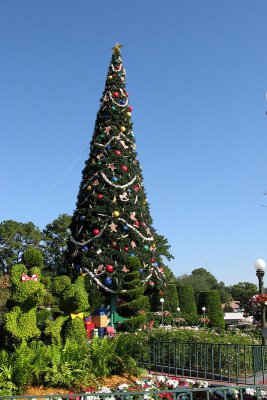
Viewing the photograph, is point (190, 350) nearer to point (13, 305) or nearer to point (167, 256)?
point (13, 305)

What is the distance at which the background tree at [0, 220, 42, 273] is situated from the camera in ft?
183

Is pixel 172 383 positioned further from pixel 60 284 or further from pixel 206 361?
pixel 60 284

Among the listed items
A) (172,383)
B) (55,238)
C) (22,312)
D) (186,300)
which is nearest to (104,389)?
(172,383)

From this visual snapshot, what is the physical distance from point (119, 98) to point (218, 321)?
1823 cm

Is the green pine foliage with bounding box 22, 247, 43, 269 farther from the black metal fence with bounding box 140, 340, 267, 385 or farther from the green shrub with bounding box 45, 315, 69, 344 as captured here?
the black metal fence with bounding box 140, 340, 267, 385

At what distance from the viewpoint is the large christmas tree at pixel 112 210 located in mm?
19297

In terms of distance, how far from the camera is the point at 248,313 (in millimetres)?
13586

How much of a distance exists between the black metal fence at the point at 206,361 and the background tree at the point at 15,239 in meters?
45.7

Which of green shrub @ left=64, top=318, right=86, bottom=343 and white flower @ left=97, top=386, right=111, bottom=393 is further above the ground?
green shrub @ left=64, top=318, right=86, bottom=343

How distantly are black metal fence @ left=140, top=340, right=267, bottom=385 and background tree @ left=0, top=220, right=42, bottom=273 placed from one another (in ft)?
150

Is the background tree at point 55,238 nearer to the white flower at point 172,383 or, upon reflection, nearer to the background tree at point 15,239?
the background tree at point 15,239

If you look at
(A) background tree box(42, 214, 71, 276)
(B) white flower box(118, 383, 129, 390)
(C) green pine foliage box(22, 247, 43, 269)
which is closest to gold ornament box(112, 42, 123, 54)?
(C) green pine foliage box(22, 247, 43, 269)

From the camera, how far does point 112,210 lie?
1986cm

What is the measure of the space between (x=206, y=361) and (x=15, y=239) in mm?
48860
